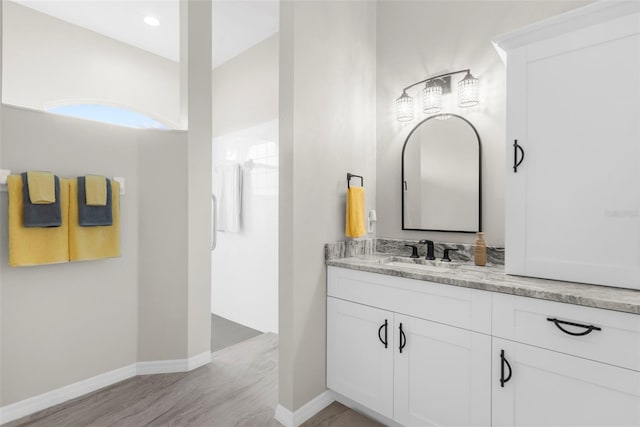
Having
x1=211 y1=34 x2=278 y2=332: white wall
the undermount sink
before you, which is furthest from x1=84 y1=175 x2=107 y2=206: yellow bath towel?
the undermount sink

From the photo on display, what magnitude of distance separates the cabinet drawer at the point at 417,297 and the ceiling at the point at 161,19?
2.64 meters

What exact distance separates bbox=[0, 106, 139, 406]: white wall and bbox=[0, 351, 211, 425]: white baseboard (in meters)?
0.04

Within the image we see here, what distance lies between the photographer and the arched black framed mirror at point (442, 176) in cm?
208

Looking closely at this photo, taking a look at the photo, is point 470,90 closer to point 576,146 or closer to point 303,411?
point 576,146

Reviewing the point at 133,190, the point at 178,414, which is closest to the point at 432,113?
the point at 133,190

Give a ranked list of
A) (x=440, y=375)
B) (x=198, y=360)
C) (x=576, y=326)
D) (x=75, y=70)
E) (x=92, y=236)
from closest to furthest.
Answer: (x=576, y=326) < (x=440, y=375) < (x=92, y=236) < (x=198, y=360) < (x=75, y=70)

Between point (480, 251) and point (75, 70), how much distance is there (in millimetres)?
4343

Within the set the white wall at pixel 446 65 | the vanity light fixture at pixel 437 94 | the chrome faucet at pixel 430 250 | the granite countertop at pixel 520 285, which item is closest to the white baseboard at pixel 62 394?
the granite countertop at pixel 520 285

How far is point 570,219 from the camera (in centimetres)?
143

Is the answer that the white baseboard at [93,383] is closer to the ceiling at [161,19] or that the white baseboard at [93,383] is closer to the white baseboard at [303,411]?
the white baseboard at [303,411]

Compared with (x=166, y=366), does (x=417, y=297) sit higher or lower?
higher

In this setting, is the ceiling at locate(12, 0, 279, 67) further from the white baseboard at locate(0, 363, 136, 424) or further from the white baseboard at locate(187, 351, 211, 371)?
the white baseboard at locate(0, 363, 136, 424)

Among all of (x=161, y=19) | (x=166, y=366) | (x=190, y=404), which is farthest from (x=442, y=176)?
(x=161, y=19)

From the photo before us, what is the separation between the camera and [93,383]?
2219 millimetres
